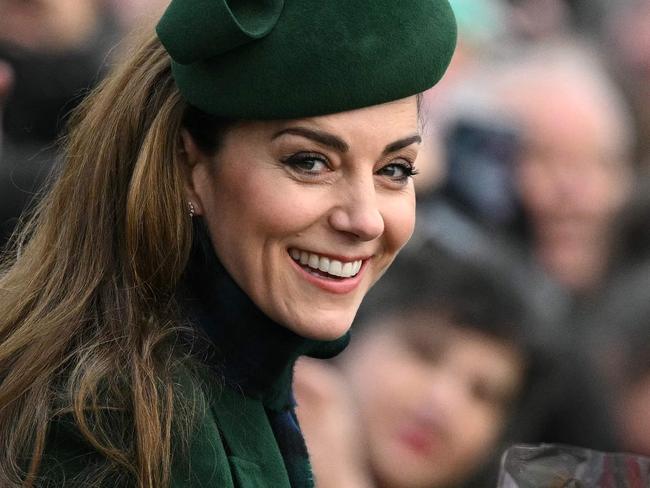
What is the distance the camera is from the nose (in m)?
2.02

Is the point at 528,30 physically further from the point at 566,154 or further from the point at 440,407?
the point at 440,407

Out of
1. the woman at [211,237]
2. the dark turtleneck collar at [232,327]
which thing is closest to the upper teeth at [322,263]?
the woman at [211,237]

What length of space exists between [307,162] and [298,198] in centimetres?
7

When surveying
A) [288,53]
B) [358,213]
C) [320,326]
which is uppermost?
[288,53]

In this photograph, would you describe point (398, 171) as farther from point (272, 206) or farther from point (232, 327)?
point (232, 327)

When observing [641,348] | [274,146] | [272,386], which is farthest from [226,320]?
[641,348]

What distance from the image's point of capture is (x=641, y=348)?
13.4 ft

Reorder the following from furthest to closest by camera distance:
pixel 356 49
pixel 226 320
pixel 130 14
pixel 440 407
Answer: pixel 440 407 → pixel 130 14 → pixel 226 320 → pixel 356 49

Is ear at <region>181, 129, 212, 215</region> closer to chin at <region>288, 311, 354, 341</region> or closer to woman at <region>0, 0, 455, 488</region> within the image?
woman at <region>0, 0, 455, 488</region>

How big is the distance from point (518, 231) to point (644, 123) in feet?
1.90

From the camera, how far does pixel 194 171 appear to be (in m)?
2.13

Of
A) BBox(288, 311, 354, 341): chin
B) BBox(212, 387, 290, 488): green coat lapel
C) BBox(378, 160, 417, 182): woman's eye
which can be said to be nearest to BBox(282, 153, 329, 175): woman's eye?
BBox(378, 160, 417, 182): woman's eye

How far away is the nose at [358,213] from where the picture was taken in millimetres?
2023

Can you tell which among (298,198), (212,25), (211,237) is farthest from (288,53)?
(211,237)
